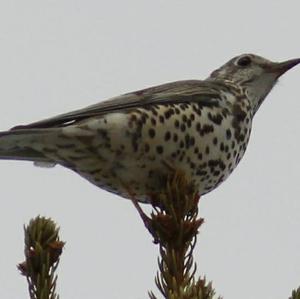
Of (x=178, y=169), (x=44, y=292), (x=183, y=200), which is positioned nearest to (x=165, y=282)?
(x=44, y=292)

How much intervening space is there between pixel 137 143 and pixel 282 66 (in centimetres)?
215

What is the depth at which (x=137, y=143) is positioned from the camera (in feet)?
16.0

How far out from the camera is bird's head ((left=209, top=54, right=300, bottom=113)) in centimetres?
644

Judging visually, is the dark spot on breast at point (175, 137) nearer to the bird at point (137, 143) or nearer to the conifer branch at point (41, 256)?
the bird at point (137, 143)

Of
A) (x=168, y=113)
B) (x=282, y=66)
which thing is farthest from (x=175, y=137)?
(x=282, y=66)

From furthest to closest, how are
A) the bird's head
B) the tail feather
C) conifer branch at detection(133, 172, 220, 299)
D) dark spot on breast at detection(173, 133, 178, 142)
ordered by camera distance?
the bird's head < dark spot on breast at detection(173, 133, 178, 142) < the tail feather < conifer branch at detection(133, 172, 220, 299)

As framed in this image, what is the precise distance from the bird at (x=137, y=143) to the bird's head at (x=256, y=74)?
113 centimetres

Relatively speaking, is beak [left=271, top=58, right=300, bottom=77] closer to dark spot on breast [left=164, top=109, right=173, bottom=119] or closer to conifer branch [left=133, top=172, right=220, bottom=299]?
dark spot on breast [left=164, top=109, right=173, bottom=119]

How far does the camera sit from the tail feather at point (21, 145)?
4762 millimetres

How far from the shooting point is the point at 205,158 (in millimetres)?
4934

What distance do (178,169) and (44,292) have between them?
7.12 feet

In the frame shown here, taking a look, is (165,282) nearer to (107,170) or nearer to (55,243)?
(55,243)

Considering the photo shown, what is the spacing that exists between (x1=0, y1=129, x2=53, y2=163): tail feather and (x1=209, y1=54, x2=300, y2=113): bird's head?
6.74 feet

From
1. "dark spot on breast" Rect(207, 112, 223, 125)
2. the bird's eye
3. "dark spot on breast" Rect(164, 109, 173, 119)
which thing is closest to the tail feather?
"dark spot on breast" Rect(164, 109, 173, 119)
